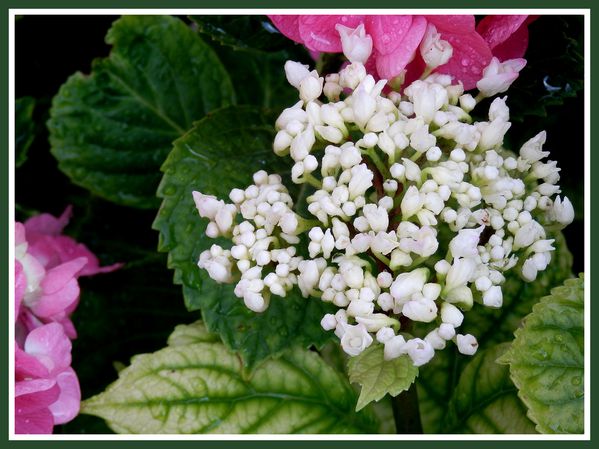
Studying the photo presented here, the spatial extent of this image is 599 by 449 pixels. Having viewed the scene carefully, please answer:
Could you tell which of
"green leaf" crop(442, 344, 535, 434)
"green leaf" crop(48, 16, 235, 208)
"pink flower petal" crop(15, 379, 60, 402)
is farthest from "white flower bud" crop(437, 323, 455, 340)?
"green leaf" crop(48, 16, 235, 208)

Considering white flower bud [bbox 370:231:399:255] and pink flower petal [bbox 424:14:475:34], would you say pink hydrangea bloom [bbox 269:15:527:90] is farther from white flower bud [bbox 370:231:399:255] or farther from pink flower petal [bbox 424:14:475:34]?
white flower bud [bbox 370:231:399:255]

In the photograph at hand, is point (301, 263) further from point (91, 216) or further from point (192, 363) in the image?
point (91, 216)

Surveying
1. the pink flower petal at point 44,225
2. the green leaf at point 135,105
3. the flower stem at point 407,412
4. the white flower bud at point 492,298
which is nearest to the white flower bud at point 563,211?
the white flower bud at point 492,298

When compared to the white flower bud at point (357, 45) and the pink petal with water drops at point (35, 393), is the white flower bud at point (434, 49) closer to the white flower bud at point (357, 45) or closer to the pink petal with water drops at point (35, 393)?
the white flower bud at point (357, 45)

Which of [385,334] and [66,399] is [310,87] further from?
[66,399]

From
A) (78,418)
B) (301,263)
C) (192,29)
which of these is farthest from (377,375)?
(192,29)

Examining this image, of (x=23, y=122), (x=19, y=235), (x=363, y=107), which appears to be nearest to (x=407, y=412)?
(x=363, y=107)
